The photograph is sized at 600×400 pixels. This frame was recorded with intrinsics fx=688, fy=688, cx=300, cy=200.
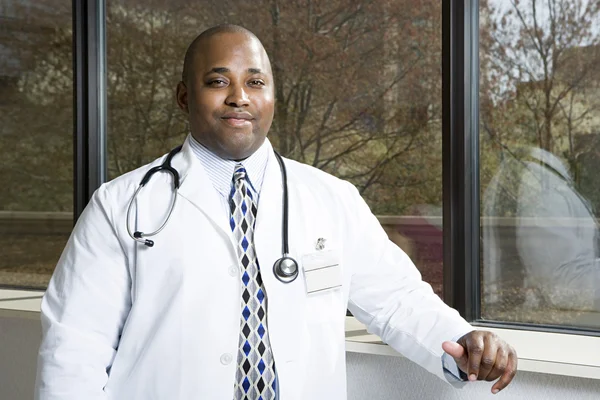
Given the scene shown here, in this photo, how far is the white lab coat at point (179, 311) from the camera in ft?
4.16

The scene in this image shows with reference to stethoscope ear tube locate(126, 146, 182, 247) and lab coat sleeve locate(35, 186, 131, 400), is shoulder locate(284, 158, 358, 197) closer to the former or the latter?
stethoscope ear tube locate(126, 146, 182, 247)

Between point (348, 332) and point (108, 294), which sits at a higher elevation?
point (108, 294)

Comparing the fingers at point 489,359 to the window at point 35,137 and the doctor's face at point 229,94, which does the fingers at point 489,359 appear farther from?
the window at point 35,137

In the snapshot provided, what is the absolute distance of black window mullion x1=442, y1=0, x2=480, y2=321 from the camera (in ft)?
5.72

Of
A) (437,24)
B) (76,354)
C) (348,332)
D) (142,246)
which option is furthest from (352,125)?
(76,354)

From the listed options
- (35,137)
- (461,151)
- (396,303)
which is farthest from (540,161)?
(35,137)

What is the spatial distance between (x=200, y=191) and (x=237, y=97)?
0.20m

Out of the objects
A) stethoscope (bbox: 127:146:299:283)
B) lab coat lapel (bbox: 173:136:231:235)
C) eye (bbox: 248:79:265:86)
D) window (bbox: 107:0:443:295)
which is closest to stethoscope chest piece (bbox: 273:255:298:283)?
stethoscope (bbox: 127:146:299:283)

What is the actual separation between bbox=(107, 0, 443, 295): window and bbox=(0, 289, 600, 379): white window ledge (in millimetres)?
375

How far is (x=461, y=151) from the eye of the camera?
174 centimetres

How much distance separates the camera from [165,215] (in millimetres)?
1329

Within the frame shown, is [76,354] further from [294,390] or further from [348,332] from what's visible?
[348,332]

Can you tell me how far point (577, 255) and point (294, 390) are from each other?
32.4 inches

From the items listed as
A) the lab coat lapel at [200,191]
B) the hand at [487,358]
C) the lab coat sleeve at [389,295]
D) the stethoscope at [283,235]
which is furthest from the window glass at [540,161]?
the lab coat lapel at [200,191]
